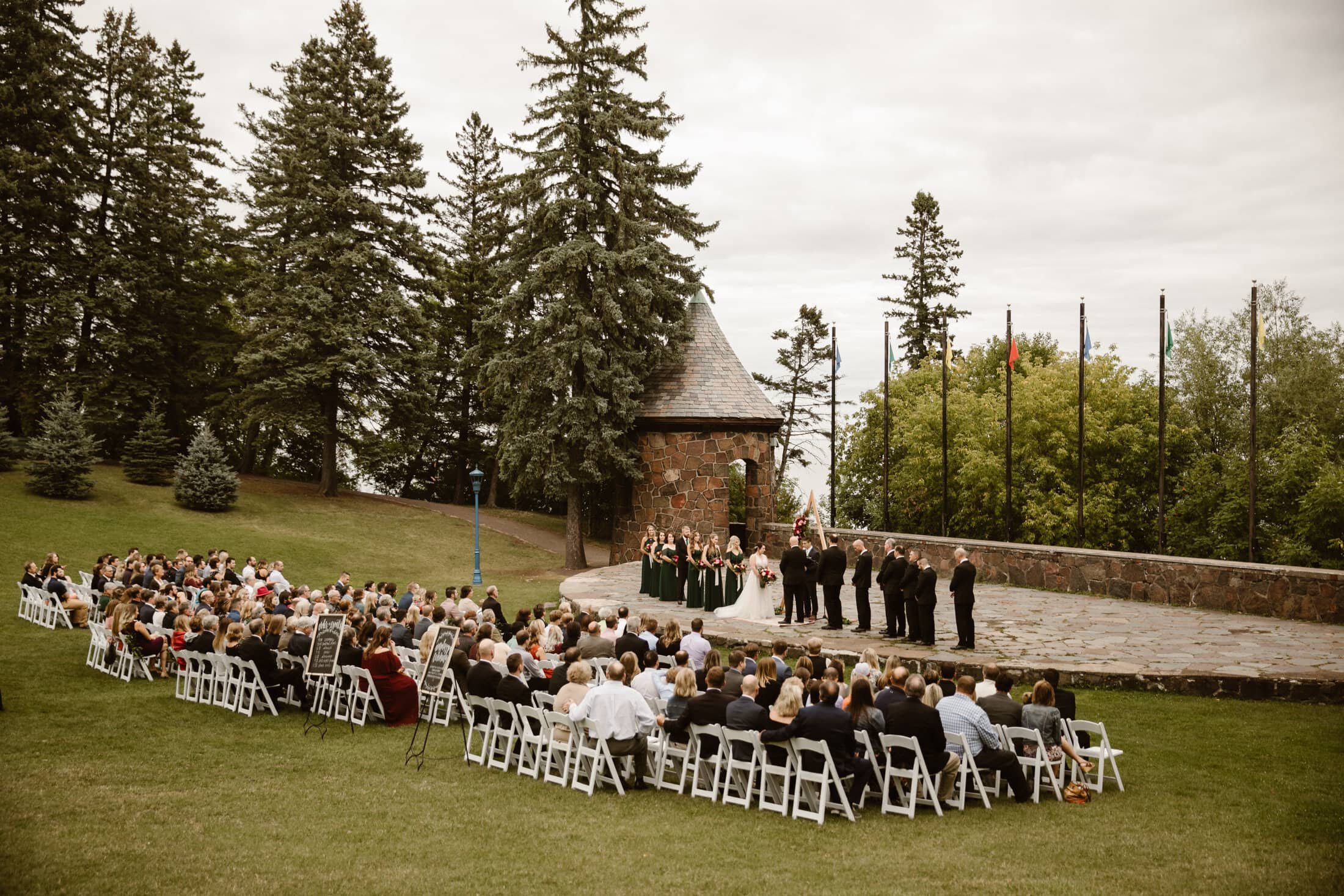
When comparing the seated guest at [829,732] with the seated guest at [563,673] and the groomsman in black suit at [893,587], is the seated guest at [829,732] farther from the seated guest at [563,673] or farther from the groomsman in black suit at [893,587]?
the groomsman in black suit at [893,587]

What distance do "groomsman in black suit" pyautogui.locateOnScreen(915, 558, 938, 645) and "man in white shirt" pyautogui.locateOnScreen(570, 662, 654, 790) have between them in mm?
6600

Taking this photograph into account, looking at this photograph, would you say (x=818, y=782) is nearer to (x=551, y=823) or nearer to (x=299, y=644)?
(x=551, y=823)

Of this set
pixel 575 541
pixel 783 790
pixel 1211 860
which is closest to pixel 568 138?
pixel 575 541

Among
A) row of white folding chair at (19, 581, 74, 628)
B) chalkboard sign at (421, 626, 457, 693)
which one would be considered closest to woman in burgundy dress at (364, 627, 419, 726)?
chalkboard sign at (421, 626, 457, 693)

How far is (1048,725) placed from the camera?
845 centimetres

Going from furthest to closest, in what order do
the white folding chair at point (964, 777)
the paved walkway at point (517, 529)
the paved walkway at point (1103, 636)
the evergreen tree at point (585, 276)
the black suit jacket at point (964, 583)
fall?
the paved walkway at point (517, 529), the evergreen tree at point (585, 276), the black suit jacket at point (964, 583), the paved walkway at point (1103, 636), the white folding chair at point (964, 777)

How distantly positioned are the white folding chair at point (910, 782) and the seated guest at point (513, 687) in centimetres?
355

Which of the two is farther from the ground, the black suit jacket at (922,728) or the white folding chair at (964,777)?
the black suit jacket at (922,728)


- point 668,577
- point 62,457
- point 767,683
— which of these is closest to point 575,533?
point 668,577

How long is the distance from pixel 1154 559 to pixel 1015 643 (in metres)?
6.18

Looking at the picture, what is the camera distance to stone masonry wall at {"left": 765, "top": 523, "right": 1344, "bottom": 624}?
53.6 feet

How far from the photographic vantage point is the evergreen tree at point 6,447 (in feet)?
99.3

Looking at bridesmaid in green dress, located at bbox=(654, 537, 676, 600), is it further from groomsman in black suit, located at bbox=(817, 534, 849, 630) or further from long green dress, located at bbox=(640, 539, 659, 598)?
groomsman in black suit, located at bbox=(817, 534, 849, 630)

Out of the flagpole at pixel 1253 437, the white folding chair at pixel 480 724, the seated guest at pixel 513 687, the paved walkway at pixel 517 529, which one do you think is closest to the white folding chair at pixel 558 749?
the seated guest at pixel 513 687
